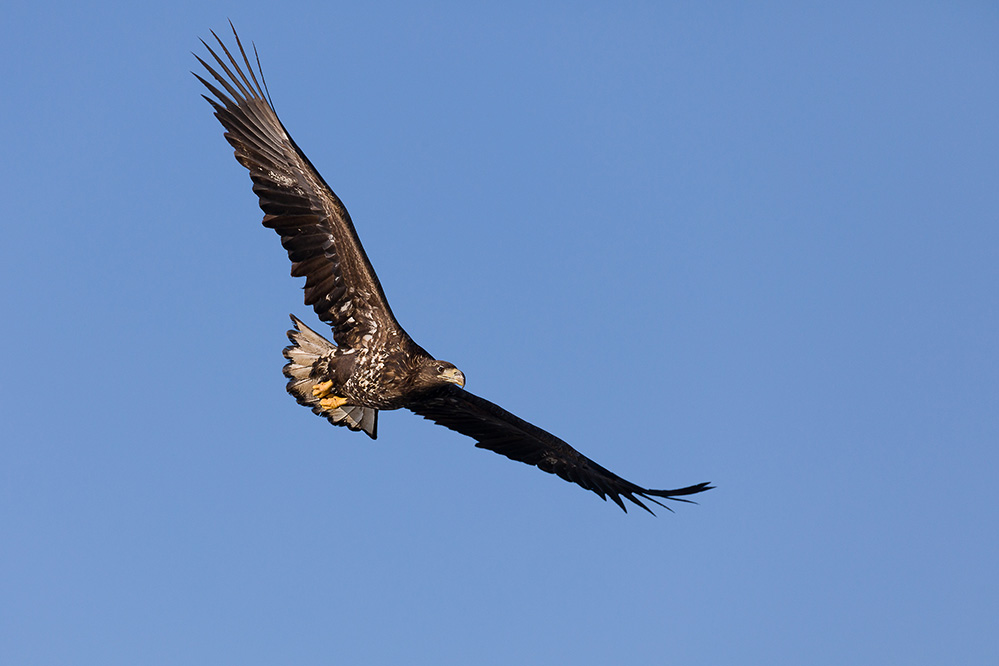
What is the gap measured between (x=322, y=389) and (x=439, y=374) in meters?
1.45

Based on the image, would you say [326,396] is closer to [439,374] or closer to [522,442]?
[439,374]

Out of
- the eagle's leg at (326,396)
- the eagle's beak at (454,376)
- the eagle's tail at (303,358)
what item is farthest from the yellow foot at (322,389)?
the eagle's beak at (454,376)

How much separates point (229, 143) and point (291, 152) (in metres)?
0.66

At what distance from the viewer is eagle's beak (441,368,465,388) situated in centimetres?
1128

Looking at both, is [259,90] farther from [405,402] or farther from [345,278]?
[405,402]

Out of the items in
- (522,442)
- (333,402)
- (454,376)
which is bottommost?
(333,402)

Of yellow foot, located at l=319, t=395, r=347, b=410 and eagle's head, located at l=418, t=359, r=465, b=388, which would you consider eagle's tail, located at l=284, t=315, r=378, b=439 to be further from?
eagle's head, located at l=418, t=359, r=465, b=388

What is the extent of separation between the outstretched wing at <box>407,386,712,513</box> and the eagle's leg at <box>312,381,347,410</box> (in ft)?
3.73

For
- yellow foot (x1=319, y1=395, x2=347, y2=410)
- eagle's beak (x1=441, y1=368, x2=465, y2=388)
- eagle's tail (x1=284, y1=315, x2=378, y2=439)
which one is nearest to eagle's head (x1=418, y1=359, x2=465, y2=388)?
eagle's beak (x1=441, y1=368, x2=465, y2=388)

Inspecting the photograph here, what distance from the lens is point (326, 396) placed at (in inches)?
478

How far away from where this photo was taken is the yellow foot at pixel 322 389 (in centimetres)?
1202

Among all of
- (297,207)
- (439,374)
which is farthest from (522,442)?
(297,207)

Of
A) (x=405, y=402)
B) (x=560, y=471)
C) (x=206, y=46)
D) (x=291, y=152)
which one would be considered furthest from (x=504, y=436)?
(x=206, y=46)

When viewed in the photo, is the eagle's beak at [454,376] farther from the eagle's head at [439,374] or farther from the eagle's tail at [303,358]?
the eagle's tail at [303,358]
